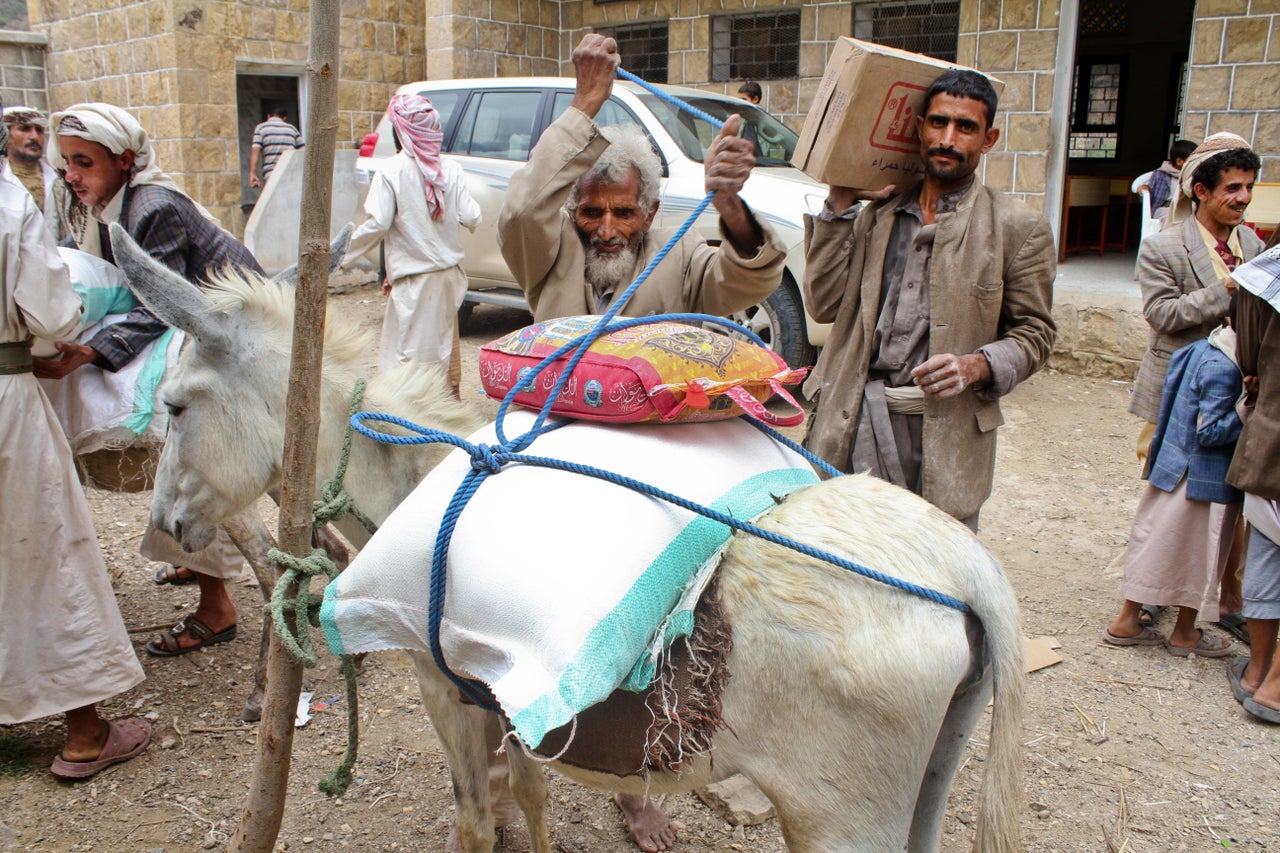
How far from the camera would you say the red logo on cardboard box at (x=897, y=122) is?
2686 millimetres

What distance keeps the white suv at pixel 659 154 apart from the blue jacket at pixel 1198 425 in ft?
8.60

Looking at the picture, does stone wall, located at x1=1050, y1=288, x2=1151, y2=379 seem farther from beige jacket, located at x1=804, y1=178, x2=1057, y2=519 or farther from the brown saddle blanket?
the brown saddle blanket

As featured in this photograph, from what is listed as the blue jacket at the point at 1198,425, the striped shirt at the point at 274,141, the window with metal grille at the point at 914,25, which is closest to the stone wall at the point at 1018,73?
the window with metal grille at the point at 914,25

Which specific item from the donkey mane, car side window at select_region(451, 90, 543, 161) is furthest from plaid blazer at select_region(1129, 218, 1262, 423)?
car side window at select_region(451, 90, 543, 161)

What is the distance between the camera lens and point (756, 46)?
10023 millimetres

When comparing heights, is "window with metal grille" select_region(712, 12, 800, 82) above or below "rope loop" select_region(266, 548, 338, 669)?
above

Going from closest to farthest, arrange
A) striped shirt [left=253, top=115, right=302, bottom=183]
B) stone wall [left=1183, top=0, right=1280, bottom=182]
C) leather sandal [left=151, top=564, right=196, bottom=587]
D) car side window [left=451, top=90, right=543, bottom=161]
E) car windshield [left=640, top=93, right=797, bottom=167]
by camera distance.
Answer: leather sandal [left=151, top=564, right=196, bottom=587]
stone wall [left=1183, top=0, right=1280, bottom=182]
car windshield [left=640, top=93, right=797, bottom=167]
car side window [left=451, top=90, right=543, bottom=161]
striped shirt [left=253, top=115, right=302, bottom=183]

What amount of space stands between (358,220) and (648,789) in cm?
937

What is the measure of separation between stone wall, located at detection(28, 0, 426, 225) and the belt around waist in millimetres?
8983

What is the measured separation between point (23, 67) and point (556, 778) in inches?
553

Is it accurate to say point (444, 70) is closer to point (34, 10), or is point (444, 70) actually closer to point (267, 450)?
point (34, 10)

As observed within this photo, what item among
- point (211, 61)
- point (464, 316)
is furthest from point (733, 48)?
point (211, 61)

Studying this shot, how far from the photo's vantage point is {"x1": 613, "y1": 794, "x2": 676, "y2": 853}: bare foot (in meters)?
2.87

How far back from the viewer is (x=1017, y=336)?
276cm
